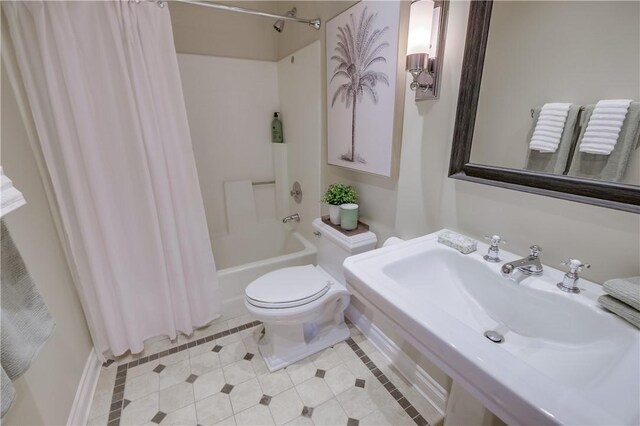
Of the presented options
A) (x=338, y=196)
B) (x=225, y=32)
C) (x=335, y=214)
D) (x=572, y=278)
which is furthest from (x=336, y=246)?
(x=225, y=32)

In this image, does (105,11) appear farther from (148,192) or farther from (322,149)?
→ (322,149)

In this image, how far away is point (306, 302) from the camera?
1.42 metres

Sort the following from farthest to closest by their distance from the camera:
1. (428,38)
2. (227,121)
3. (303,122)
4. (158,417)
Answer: (227,121)
(303,122)
(158,417)
(428,38)

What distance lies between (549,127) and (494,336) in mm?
646

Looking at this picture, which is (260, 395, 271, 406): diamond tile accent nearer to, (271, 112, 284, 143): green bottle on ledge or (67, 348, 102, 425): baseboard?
(67, 348, 102, 425): baseboard

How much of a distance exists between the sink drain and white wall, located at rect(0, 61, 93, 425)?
143 cm

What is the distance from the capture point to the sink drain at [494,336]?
80 cm

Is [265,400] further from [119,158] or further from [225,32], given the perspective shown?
[225,32]

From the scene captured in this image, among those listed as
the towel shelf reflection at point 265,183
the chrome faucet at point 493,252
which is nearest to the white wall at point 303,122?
the towel shelf reflection at point 265,183

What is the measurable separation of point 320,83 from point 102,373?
2.10 metres

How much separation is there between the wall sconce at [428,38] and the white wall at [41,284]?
1563 millimetres

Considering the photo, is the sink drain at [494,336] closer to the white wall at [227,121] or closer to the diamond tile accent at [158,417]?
the diamond tile accent at [158,417]

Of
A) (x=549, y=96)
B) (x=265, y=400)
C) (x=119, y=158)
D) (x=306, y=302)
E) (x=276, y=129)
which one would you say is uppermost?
(x=549, y=96)

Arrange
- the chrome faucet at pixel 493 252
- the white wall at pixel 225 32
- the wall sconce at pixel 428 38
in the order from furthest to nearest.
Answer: the white wall at pixel 225 32
the wall sconce at pixel 428 38
the chrome faucet at pixel 493 252
